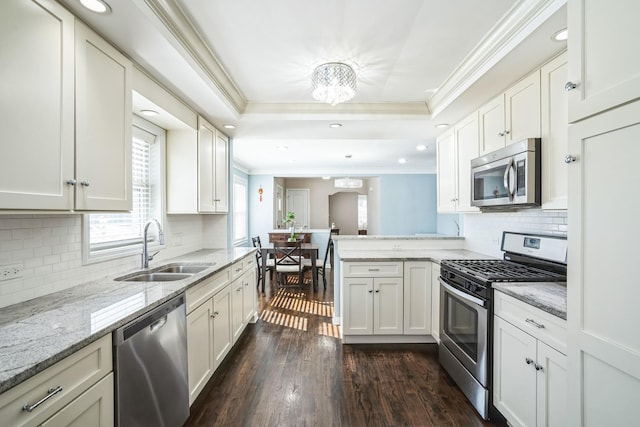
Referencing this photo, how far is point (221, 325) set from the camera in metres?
2.43

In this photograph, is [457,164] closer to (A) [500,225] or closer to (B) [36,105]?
(A) [500,225]

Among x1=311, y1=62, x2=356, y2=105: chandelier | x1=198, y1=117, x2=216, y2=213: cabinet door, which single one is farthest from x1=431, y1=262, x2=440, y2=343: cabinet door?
x1=198, y1=117, x2=216, y2=213: cabinet door

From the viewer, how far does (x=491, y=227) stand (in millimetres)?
3012

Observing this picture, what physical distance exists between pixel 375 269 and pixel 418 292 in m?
0.49

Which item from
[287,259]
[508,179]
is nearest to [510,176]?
[508,179]

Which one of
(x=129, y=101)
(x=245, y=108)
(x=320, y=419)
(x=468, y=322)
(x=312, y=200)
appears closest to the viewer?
(x=129, y=101)

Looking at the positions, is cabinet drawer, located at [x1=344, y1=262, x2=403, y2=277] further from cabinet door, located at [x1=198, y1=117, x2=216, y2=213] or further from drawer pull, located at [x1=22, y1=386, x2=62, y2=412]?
drawer pull, located at [x1=22, y1=386, x2=62, y2=412]

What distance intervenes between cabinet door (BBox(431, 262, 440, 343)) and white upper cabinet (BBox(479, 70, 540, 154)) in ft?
3.85

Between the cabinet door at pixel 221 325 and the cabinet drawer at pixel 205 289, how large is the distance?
0.07m

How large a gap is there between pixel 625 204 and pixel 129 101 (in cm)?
236

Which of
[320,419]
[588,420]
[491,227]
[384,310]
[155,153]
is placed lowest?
[320,419]

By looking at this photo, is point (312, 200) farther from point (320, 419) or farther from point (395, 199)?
point (320, 419)

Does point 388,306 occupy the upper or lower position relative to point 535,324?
lower

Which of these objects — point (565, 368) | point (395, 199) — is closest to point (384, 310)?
point (565, 368)
